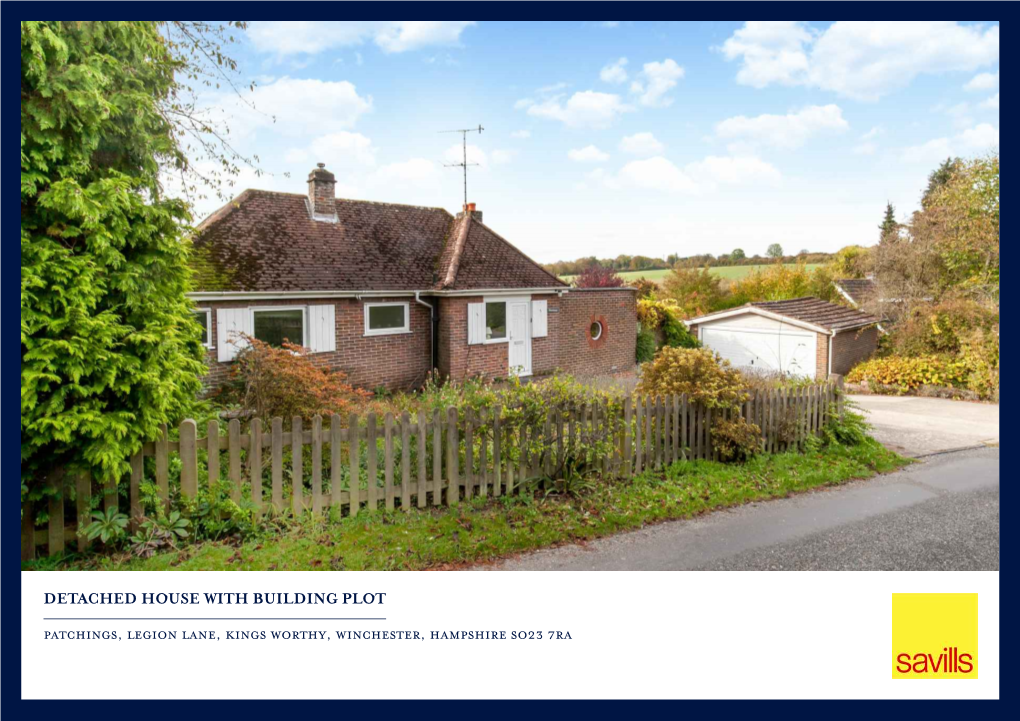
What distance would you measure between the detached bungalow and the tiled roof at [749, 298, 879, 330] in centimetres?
788

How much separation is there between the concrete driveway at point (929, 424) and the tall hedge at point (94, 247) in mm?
9495

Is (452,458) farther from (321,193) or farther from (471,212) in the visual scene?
(471,212)

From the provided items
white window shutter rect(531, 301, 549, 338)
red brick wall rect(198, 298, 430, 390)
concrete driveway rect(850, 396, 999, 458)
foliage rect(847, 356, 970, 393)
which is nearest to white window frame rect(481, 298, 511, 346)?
white window shutter rect(531, 301, 549, 338)

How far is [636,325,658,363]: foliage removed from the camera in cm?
1225

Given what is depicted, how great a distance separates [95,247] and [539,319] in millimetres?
10169

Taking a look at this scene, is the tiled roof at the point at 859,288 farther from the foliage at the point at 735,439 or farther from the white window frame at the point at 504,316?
the foliage at the point at 735,439

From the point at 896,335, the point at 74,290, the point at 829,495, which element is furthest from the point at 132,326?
the point at 896,335

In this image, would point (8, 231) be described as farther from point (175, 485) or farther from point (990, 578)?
point (990, 578)

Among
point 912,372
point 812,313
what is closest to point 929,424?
point 912,372

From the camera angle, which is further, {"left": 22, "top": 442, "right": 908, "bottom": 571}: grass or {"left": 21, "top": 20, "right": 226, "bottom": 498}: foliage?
{"left": 22, "top": 442, "right": 908, "bottom": 571}: grass

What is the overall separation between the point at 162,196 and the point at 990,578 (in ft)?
20.6

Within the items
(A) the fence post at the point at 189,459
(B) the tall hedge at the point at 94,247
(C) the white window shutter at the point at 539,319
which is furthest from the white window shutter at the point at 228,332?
(B) the tall hedge at the point at 94,247

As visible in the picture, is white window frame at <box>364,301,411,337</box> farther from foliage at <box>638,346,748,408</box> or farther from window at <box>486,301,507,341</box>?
foliage at <box>638,346,748,408</box>

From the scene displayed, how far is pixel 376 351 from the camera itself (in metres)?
13.7
